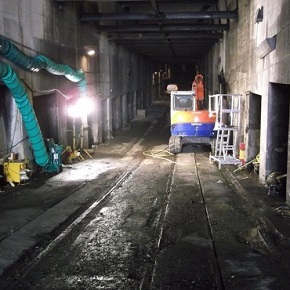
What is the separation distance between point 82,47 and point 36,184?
8.96m

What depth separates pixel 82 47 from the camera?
19.2 metres

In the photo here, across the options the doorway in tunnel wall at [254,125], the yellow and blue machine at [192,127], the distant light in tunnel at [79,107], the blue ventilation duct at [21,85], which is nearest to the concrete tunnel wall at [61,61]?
the distant light in tunnel at [79,107]

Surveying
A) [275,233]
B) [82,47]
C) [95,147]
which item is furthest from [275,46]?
[95,147]

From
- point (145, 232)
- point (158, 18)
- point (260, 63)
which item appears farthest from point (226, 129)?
point (145, 232)

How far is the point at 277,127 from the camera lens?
11.8m

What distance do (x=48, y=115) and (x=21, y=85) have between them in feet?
13.9

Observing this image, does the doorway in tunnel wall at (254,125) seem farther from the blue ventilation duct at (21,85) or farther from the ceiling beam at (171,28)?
the blue ventilation duct at (21,85)

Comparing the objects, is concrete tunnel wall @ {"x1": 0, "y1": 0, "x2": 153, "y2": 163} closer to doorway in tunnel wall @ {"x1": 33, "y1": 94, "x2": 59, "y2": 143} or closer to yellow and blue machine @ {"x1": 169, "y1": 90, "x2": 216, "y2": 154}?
doorway in tunnel wall @ {"x1": 33, "y1": 94, "x2": 59, "y2": 143}

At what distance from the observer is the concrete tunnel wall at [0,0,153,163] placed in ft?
42.6

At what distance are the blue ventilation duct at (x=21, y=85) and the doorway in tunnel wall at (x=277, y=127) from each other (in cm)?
746

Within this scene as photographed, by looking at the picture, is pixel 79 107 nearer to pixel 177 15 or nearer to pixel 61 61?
pixel 61 61

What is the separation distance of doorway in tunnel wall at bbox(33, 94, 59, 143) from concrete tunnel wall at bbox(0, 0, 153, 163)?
63 millimetres

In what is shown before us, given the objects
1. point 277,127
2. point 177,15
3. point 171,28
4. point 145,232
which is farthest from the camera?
point 171,28

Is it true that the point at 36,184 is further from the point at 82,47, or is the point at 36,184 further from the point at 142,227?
the point at 82,47
